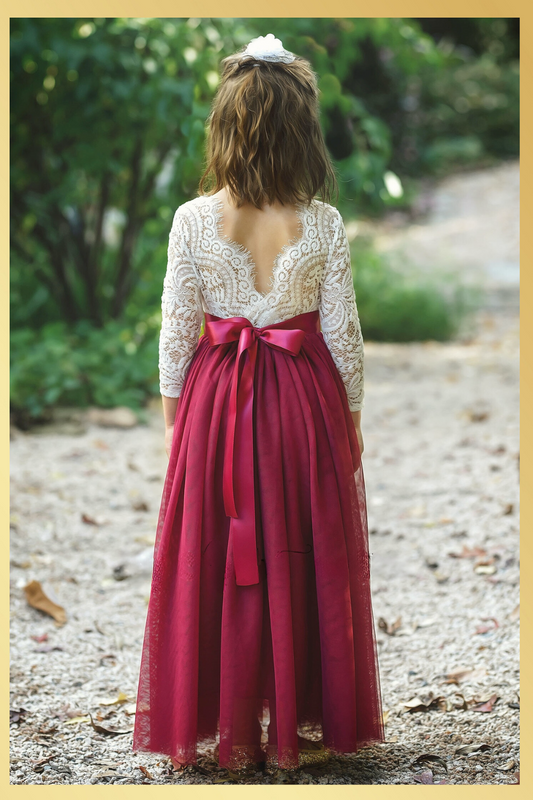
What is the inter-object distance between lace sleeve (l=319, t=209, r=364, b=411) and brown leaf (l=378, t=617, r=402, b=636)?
1.26 meters

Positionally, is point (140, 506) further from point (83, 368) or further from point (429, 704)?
point (429, 704)

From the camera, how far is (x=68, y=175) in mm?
5676

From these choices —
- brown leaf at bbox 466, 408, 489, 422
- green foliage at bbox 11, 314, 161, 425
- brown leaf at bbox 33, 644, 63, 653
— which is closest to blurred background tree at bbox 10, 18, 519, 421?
green foliage at bbox 11, 314, 161, 425

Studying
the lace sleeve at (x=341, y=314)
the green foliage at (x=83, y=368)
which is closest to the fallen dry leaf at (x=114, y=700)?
the lace sleeve at (x=341, y=314)

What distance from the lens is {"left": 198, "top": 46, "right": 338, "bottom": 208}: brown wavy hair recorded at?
5.99 feet

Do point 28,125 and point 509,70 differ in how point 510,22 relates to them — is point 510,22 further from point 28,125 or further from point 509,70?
point 28,125

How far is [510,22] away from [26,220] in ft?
Result: 38.7

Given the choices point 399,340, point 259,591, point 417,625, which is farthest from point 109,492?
point 399,340

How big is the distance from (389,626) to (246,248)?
1732mm

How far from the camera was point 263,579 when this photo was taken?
1950mm

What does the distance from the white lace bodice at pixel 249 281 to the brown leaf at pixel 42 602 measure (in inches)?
58.4

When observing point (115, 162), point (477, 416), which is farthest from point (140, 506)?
point (115, 162)

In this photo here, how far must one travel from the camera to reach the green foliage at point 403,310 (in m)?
7.54

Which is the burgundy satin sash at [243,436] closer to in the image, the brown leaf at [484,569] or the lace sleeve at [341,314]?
the lace sleeve at [341,314]
